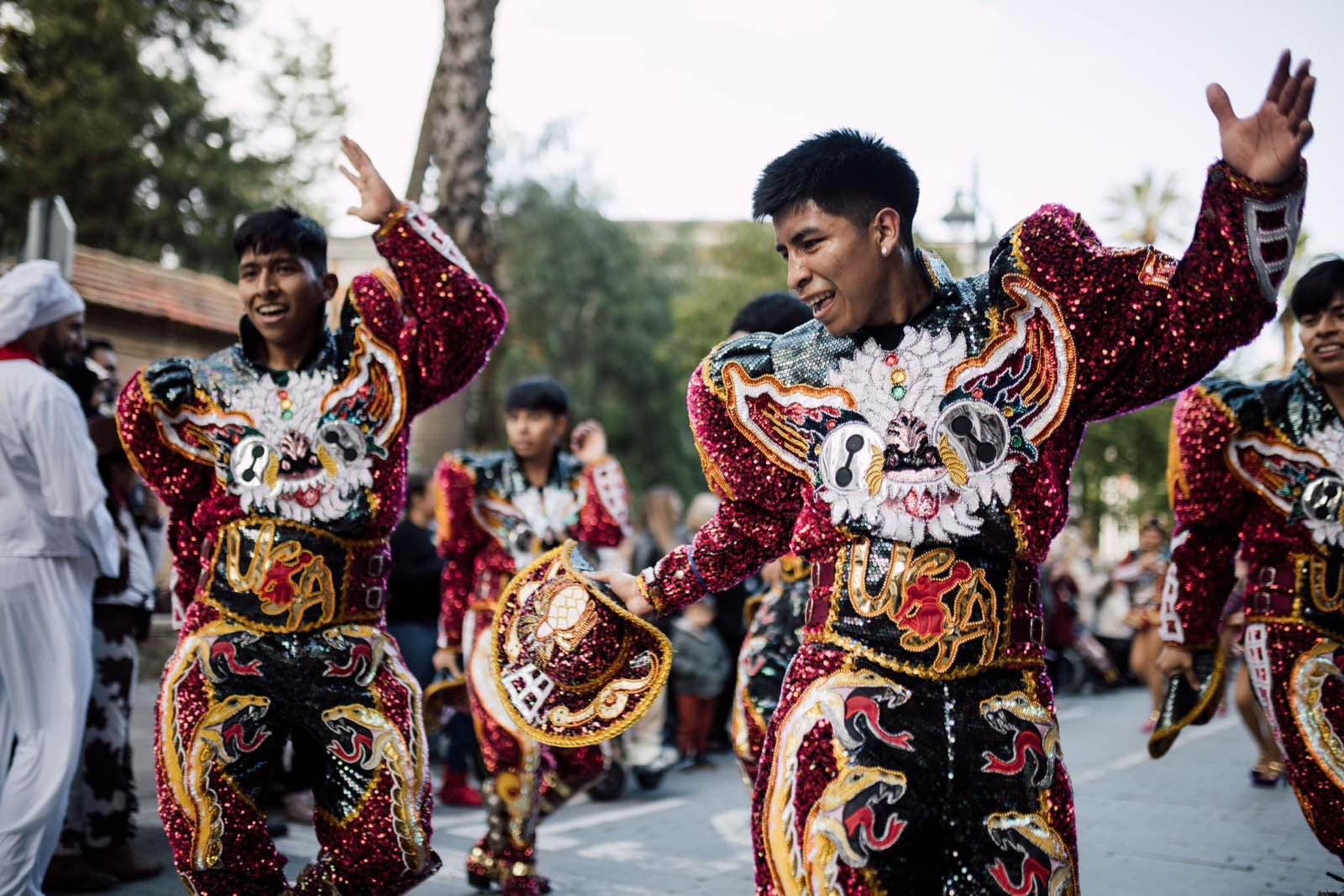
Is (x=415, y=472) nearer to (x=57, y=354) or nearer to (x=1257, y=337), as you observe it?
(x=57, y=354)

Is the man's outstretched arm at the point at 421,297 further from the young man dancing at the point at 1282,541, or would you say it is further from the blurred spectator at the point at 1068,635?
the blurred spectator at the point at 1068,635

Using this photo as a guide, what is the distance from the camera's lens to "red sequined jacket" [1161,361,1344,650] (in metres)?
4.13

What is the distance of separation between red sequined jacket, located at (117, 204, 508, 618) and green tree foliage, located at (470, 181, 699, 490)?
2501 cm

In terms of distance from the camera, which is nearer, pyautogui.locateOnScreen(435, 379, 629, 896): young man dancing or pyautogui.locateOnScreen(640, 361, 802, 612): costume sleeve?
pyautogui.locateOnScreen(640, 361, 802, 612): costume sleeve

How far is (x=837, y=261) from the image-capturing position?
2.71 metres

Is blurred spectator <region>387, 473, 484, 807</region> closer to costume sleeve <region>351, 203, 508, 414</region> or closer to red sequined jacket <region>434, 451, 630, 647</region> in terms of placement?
red sequined jacket <region>434, 451, 630, 647</region>

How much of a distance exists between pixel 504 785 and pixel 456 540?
3.89ft

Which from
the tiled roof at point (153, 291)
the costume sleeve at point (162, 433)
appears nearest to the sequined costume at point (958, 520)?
the costume sleeve at point (162, 433)

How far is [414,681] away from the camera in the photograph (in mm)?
3986

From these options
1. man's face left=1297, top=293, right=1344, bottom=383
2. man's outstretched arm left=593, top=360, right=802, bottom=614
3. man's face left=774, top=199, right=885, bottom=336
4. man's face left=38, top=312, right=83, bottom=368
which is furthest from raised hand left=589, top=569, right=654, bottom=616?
man's face left=38, top=312, right=83, bottom=368

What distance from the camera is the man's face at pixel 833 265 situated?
2.71 metres

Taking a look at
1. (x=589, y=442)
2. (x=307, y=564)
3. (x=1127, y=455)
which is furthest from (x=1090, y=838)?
(x=1127, y=455)

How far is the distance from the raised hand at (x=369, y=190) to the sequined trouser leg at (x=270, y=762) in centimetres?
118

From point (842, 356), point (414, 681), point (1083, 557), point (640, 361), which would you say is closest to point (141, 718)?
point (414, 681)
